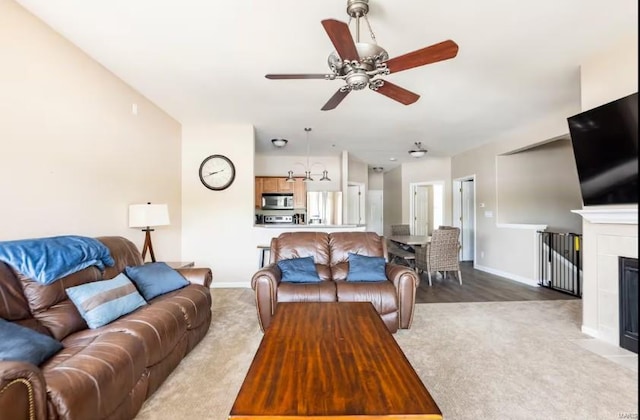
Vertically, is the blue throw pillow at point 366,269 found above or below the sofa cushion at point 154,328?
above

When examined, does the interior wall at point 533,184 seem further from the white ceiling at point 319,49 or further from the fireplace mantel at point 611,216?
the fireplace mantel at point 611,216

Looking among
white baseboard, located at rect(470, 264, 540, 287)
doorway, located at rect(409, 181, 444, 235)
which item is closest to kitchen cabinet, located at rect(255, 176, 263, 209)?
doorway, located at rect(409, 181, 444, 235)

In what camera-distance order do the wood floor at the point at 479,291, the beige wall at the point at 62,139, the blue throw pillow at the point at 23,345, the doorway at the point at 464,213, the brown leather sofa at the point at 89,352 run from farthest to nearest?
the doorway at the point at 464,213, the wood floor at the point at 479,291, the beige wall at the point at 62,139, the blue throw pillow at the point at 23,345, the brown leather sofa at the point at 89,352

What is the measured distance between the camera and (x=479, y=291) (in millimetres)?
4617

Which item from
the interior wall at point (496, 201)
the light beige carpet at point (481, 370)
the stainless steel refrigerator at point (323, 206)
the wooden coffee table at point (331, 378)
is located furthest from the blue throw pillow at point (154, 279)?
the interior wall at point (496, 201)

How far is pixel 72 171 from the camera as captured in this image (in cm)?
270

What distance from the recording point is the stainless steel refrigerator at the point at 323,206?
6859mm

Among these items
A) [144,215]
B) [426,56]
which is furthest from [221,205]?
[426,56]

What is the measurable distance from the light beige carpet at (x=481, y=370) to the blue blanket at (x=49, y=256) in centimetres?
103

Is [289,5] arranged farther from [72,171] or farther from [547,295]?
[547,295]

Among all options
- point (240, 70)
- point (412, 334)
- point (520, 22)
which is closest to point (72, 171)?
point (240, 70)

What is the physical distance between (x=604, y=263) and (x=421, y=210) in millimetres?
5681

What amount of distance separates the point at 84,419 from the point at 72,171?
85.8 inches

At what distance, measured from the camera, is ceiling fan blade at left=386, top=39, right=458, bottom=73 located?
1.83 meters
